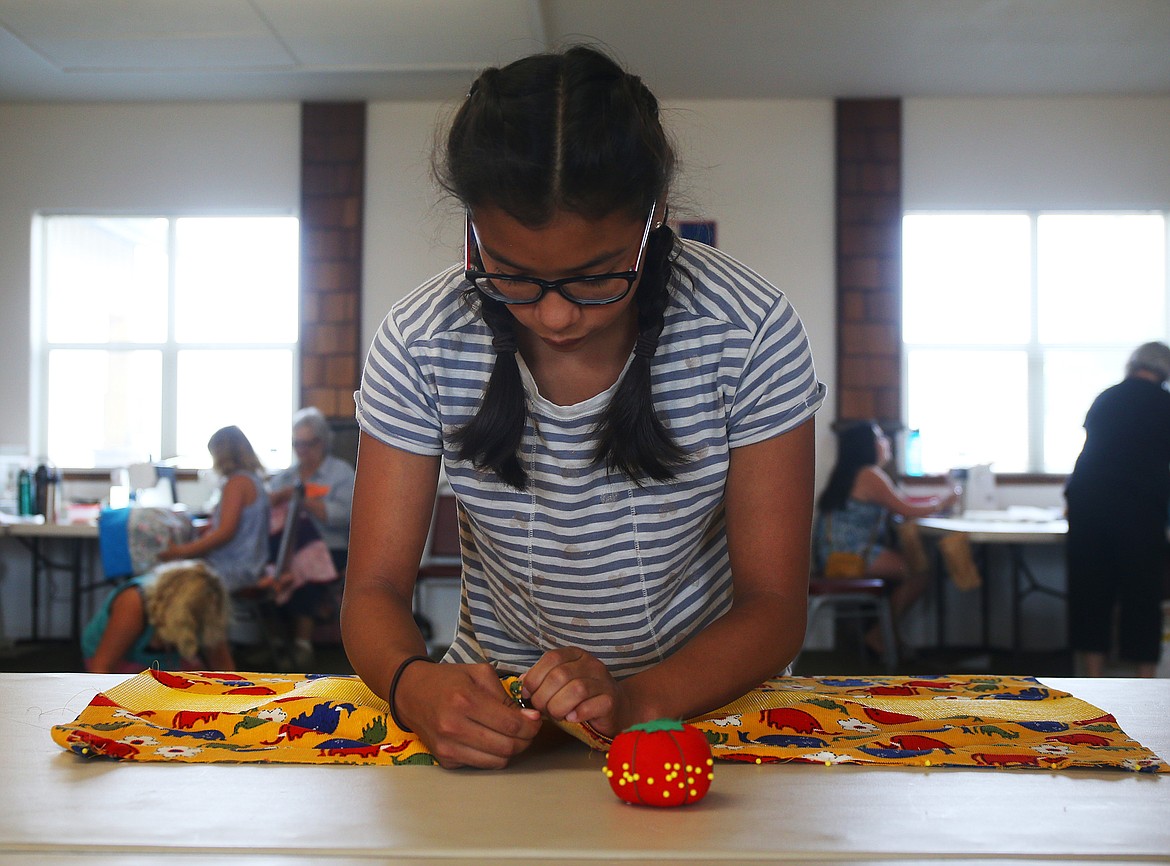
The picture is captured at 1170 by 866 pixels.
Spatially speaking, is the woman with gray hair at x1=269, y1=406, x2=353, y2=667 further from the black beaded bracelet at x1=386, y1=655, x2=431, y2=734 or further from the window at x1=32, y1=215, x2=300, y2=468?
the black beaded bracelet at x1=386, y1=655, x2=431, y2=734

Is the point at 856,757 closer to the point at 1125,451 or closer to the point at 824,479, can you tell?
the point at 1125,451

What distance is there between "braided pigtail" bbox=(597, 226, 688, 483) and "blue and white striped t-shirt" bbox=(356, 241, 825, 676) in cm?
2

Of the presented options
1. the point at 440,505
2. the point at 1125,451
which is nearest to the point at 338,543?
the point at 440,505

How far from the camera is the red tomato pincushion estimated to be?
81cm

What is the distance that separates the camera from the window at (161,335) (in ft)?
19.8

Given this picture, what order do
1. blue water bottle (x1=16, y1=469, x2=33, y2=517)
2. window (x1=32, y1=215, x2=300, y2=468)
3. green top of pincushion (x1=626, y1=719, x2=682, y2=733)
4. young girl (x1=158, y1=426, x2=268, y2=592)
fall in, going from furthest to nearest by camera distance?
window (x1=32, y1=215, x2=300, y2=468) < blue water bottle (x1=16, y1=469, x2=33, y2=517) < young girl (x1=158, y1=426, x2=268, y2=592) < green top of pincushion (x1=626, y1=719, x2=682, y2=733)

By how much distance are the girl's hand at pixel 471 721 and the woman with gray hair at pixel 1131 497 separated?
11.9ft

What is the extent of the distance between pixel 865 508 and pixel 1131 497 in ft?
4.06

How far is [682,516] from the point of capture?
44.6 inches

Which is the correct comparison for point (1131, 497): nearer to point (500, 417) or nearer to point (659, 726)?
point (500, 417)

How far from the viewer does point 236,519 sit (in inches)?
163

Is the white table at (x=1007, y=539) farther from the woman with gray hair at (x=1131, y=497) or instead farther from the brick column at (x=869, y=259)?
the brick column at (x=869, y=259)

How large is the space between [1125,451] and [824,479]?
214cm

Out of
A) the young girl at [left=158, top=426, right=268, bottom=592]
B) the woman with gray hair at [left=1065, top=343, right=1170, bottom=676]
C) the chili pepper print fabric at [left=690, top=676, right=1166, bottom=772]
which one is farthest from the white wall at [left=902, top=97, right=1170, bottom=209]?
the chili pepper print fabric at [left=690, top=676, right=1166, bottom=772]
